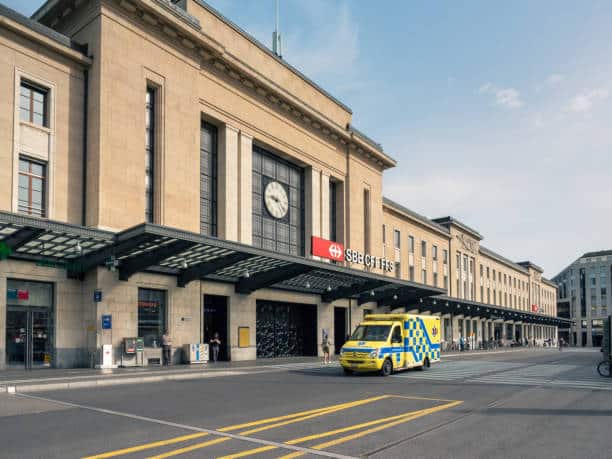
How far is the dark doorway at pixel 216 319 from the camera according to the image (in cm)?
3312

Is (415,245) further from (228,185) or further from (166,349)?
(166,349)

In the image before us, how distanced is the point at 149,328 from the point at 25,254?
276 inches

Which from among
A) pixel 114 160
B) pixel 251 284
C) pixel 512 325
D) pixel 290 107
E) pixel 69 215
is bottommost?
pixel 512 325

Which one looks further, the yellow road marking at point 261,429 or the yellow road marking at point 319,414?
the yellow road marking at point 319,414

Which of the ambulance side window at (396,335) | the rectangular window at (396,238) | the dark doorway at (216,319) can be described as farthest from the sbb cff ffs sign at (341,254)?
the ambulance side window at (396,335)

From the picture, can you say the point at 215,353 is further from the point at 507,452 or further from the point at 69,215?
the point at 507,452

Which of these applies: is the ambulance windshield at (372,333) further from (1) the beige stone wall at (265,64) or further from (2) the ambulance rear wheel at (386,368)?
(1) the beige stone wall at (265,64)

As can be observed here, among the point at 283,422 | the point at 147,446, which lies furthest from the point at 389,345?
the point at 147,446

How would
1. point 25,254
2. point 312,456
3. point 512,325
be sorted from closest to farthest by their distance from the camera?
point 312,456 < point 25,254 < point 512,325

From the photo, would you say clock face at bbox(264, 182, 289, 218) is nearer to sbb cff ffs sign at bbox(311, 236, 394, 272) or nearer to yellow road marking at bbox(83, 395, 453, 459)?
sbb cff ffs sign at bbox(311, 236, 394, 272)

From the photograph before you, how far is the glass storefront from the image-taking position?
23.6 m

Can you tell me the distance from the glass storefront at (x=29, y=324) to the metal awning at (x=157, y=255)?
4.22 ft

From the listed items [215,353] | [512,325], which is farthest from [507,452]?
[512,325]

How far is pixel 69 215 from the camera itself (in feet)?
85.1
